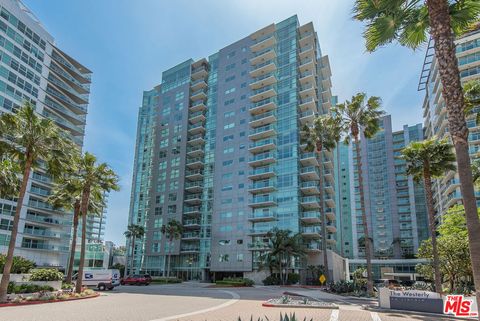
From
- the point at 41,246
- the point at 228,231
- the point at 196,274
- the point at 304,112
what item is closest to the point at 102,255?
the point at 41,246

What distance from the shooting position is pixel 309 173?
6512 cm

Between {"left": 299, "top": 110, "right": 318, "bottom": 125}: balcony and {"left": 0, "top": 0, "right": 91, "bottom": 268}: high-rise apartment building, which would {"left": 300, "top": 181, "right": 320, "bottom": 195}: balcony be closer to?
{"left": 299, "top": 110, "right": 318, "bottom": 125}: balcony

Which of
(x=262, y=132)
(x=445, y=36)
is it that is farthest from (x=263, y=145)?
(x=445, y=36)

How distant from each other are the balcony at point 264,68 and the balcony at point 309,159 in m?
20.4

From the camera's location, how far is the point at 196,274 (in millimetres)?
73875

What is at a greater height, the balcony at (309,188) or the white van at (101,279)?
the balcony at (309,188)

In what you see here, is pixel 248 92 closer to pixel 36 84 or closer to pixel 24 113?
pixel 36 84

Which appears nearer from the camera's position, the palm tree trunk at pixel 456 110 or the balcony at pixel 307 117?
the palm tree trunk at pixel 456 110

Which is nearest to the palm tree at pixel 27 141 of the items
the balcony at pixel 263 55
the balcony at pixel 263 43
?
the balcony at pixel 263 55

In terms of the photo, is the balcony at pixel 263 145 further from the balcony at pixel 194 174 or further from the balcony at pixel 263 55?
the balcony at pixel 263 55

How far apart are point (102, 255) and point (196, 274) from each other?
43.3 metres

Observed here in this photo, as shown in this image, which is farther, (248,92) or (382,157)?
(382,157)

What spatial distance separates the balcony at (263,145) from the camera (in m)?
69.1

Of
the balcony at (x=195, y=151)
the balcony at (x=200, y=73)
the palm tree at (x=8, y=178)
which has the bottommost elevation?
the palm tree at (x=8, y=178)
